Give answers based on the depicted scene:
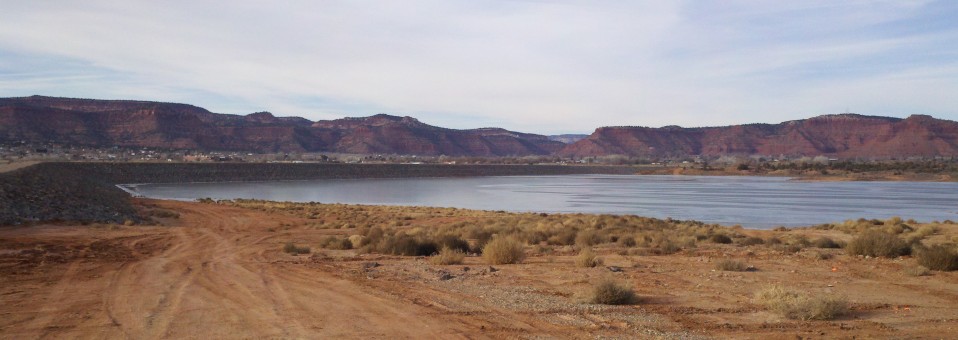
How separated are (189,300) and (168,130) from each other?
14258 cm

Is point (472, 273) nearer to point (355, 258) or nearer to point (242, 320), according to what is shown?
point (355, 258)

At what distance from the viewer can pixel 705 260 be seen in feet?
46.9

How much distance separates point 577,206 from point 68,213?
27016 millimetres

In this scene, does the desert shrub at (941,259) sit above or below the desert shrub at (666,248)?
→ above

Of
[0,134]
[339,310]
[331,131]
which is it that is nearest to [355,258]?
[339,310]

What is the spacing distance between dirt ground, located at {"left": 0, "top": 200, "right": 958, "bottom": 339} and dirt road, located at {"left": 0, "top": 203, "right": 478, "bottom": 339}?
0.02m

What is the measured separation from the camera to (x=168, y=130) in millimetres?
140250

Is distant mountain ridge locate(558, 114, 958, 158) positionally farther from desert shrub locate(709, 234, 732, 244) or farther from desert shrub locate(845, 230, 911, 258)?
desert shrub locate(845, 230, 911, 258)

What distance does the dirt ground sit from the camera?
7.66 metres

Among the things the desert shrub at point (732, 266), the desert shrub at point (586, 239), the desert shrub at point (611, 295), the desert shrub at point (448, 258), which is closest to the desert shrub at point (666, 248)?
the desert shrub at point (586, 239)

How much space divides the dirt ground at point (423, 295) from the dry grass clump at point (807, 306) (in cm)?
13

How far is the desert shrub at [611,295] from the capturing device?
917 centimetres

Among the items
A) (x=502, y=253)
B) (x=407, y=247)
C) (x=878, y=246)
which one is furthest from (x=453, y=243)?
(x=878, y=246)

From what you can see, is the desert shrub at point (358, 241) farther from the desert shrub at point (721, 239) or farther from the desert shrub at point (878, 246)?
the desert shrub at point (878, 246)
